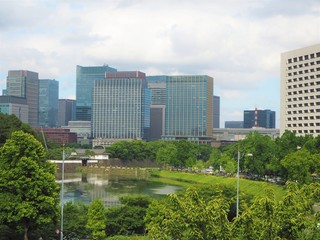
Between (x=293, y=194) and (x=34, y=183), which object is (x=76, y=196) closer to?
(x=34, y=183)

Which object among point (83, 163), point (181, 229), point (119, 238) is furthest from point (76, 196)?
point (83, 163)

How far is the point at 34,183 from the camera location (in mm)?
36250

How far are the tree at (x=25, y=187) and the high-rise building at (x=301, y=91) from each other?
116m

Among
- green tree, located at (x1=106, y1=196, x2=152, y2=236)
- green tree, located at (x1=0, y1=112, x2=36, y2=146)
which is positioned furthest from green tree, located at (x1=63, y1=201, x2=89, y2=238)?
green tree, located at (x1=0, y1=112, x2=36, y2=146)

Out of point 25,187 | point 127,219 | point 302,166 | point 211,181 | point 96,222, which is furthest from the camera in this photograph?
point 211,181

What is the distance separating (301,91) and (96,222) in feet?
390

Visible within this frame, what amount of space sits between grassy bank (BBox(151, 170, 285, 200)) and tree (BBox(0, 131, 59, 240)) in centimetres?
4013

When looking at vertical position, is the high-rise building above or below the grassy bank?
above

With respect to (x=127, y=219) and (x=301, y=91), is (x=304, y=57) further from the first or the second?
(x=127, y=219)

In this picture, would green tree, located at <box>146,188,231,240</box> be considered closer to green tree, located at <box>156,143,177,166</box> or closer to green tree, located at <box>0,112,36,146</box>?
green tree, located at <box>0,112,36,146</box>

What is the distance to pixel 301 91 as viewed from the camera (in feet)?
482

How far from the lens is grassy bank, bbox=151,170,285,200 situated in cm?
7866

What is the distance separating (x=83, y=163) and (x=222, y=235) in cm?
14561

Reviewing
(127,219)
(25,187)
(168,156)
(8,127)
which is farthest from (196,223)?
(168,156)
